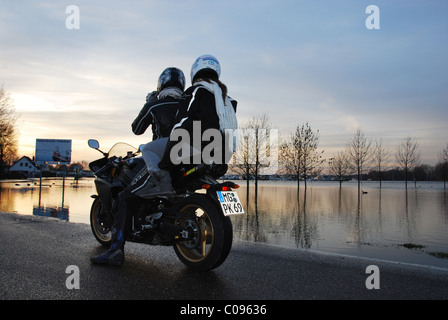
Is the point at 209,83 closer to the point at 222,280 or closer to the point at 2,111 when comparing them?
the point at 222,280

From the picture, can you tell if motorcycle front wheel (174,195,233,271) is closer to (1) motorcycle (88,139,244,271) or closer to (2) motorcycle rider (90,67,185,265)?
(1) motorcycle (88,139,244,271)

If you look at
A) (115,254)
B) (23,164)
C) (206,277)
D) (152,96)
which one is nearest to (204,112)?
(152,96)

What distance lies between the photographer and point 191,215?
373 centimetres

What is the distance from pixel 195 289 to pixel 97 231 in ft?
8.87

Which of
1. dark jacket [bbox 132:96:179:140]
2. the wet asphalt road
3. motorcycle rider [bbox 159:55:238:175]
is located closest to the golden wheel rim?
the wet asphalt road

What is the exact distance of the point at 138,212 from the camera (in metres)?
4.12

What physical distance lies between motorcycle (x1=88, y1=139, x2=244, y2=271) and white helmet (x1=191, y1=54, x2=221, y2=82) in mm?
1103

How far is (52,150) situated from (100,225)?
35357mm

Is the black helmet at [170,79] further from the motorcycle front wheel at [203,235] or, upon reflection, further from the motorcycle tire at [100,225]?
the motorcycle tire at [100,225]

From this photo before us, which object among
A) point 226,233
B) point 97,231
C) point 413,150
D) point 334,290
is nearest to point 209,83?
point 226,233

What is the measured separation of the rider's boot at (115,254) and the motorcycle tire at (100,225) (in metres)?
1.02

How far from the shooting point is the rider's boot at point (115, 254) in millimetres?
3822

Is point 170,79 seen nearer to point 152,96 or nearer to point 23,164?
point 152,96

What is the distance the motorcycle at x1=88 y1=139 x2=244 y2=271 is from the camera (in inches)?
137
